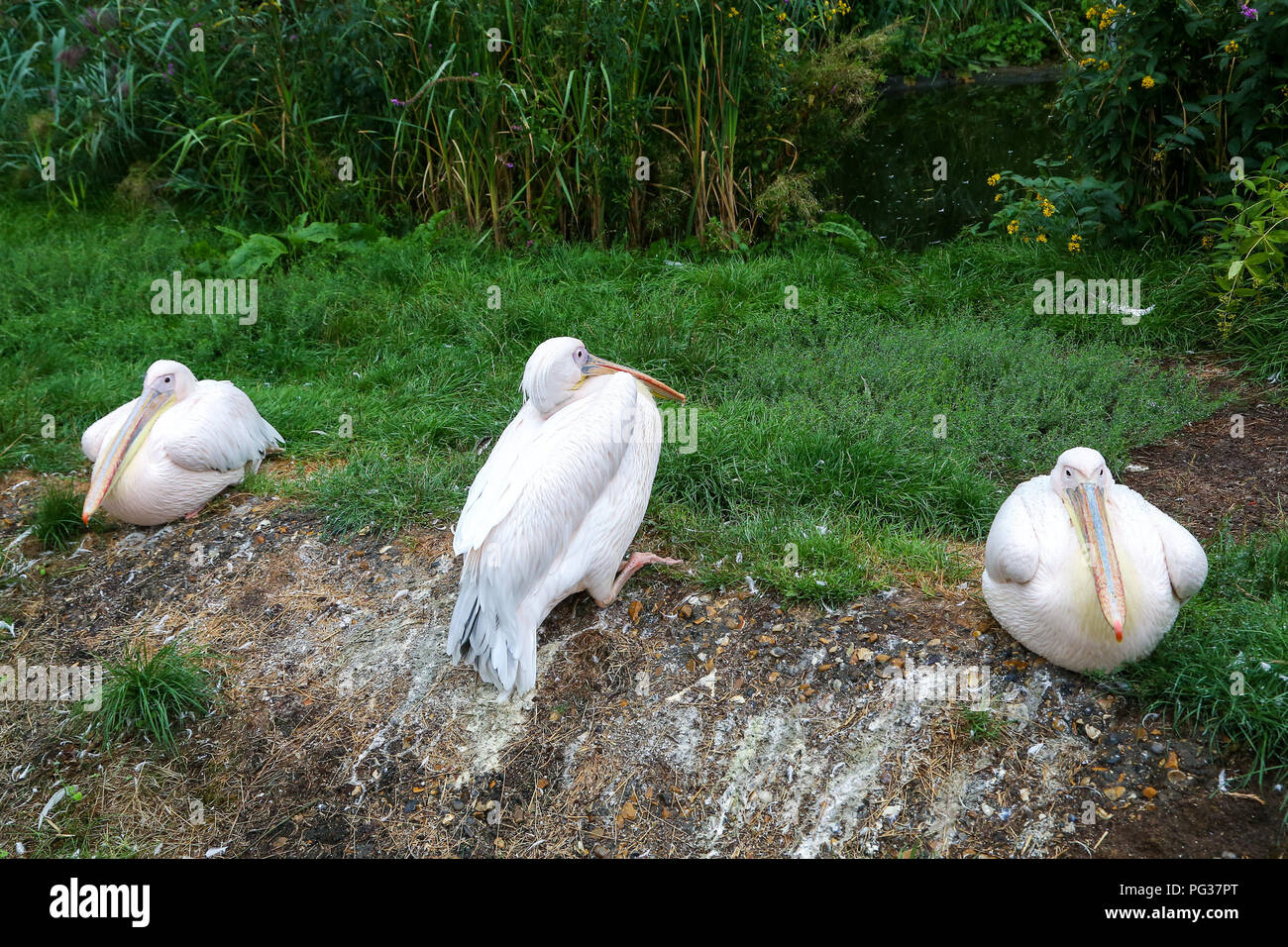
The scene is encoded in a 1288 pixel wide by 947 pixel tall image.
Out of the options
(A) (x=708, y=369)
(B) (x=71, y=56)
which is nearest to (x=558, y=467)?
(A) (x=708, y=369)

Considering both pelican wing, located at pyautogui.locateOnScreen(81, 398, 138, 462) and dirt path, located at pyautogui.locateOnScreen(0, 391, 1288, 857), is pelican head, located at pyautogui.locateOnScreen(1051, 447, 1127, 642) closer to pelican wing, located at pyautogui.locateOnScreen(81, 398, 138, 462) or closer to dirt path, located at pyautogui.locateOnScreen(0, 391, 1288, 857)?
dirt path, located at pyautogui.locateOnScreen(0, 391, 1288, 857)

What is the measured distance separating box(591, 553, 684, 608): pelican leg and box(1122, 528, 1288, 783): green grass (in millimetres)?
1408

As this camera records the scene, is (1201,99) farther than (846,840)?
Yes

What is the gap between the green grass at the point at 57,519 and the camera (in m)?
3.96

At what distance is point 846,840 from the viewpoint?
266 cm

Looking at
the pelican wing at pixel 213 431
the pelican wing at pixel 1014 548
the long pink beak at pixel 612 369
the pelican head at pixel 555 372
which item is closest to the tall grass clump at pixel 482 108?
the pelican wing at pixel 213 431

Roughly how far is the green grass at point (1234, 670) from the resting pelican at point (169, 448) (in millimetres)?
3267

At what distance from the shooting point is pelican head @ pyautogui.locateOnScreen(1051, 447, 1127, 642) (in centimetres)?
256

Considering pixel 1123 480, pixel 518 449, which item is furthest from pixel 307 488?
pixel 1123 480

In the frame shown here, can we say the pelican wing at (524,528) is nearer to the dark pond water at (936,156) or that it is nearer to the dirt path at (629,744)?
the dirt path at (629,744)

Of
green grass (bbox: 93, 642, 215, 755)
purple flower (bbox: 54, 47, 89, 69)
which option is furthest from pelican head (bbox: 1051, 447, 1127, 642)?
purple flower (bbox: 54, 47, 89, 69)

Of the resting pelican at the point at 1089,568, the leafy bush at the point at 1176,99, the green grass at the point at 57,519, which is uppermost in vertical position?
the leafy bush at the point at 1176,99

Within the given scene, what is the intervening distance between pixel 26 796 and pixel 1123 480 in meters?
3.85

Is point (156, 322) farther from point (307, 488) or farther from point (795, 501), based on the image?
point (795, 501)
